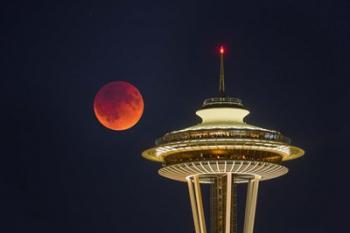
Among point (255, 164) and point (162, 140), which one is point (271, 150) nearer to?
point (255, 164)

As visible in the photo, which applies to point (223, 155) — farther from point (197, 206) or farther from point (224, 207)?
point (197, 206)

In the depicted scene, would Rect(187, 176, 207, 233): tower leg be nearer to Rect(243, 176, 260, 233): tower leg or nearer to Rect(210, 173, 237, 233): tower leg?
Rect(210, 173, 237, 233): tower leg

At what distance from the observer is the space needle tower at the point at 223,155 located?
376 feet

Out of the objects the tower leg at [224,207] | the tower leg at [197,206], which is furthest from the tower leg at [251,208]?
the tower leg at [197,206]

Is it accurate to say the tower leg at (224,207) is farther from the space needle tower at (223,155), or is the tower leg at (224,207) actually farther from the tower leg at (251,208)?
the tower leg at (251,208)

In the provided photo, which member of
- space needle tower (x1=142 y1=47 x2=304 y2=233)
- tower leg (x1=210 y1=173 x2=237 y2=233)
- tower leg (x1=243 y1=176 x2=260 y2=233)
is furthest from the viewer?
tower leg (x1=243 y1=176 x2=260 y2=233)

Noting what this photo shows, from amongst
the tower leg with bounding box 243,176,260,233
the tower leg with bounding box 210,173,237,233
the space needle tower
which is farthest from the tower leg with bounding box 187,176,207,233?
the tower leg with bounding box 243,176,260,233

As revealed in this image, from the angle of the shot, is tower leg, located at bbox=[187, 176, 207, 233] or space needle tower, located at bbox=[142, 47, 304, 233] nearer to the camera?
space needle tower, located at bbox=[142, 47, 304, 233]

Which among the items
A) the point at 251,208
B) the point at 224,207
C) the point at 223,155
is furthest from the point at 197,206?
the point at 223,155

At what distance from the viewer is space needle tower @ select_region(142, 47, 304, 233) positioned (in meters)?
115

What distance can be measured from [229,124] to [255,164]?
4.88 m

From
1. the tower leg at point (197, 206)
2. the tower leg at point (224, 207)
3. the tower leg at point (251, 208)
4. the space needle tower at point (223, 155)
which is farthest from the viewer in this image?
the tower leg at point (197, 206)

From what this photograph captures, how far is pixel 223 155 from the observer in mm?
115938

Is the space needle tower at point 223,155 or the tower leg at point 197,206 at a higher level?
the space needle tower at point 223,155
